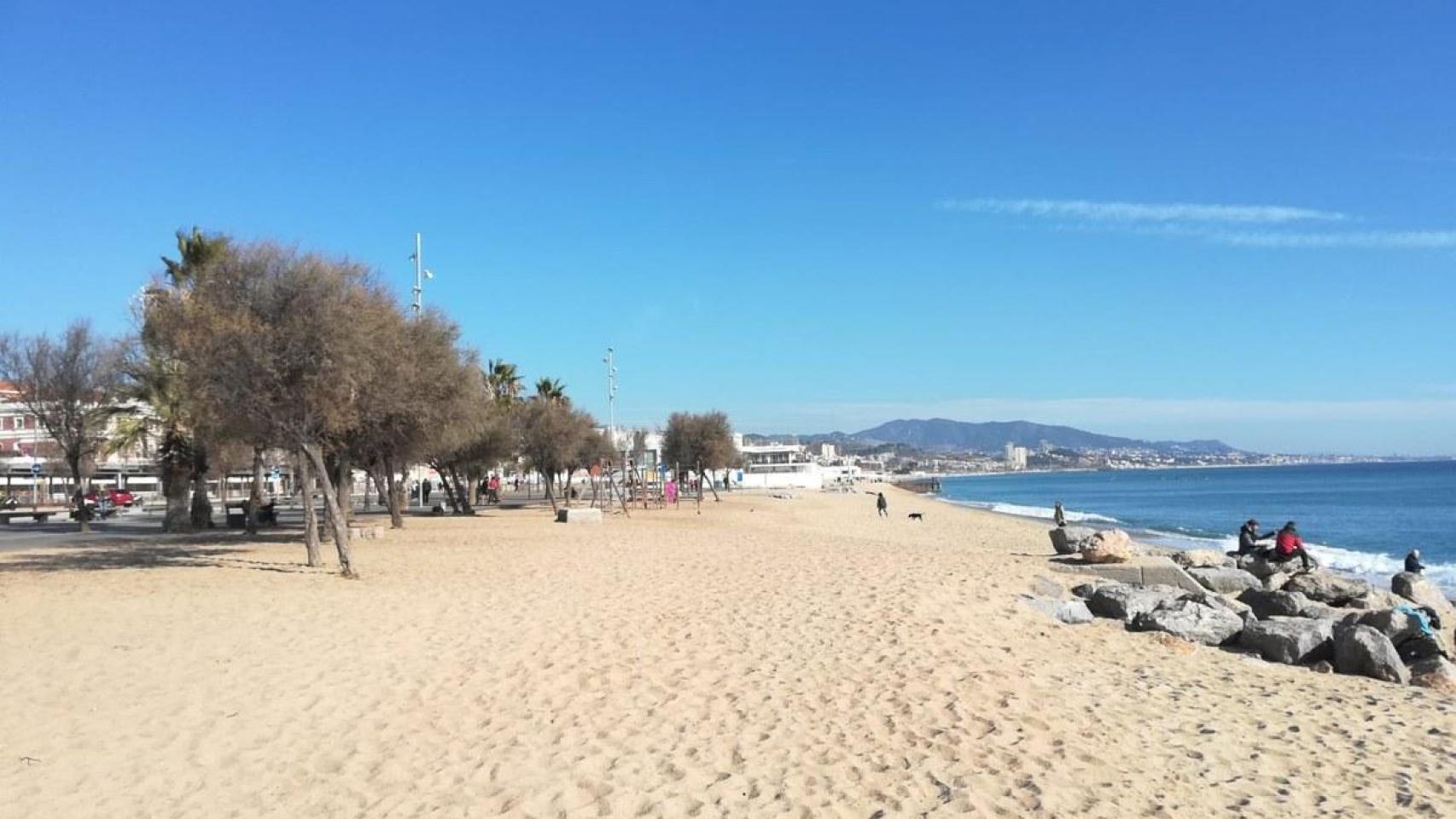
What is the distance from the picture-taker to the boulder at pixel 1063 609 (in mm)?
13711

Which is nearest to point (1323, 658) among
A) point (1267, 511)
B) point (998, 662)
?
point (998, 662)

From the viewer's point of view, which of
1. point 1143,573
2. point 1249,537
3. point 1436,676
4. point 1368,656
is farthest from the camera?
point 1249,537

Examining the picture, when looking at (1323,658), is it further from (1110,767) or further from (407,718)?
(407,718)

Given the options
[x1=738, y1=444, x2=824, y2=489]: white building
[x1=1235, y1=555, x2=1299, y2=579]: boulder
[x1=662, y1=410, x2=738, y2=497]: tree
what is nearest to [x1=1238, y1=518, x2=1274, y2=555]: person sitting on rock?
[x1=1235, y1=555, x2=1299, y2=579]: boulder

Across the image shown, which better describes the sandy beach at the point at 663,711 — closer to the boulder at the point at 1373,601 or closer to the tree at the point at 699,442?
Answer: the boulder at the point at 1373,601

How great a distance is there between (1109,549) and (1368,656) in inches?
293

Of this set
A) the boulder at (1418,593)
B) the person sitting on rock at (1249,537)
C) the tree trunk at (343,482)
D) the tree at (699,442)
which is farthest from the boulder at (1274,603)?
the tree at (699,442)

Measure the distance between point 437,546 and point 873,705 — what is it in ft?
55.4

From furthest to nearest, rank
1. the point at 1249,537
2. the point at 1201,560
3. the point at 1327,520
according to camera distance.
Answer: the point at 1327,520 < the point at 1249,537 < the point at 1201,560

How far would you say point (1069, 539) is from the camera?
21.3 m

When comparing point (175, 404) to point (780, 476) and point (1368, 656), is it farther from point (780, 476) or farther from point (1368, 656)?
point (780, 476)

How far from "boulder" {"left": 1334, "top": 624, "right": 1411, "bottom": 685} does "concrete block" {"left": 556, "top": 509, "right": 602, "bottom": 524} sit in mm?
24380

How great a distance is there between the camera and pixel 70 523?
3747 cm

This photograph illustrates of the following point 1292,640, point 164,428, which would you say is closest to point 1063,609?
point 1292,640
